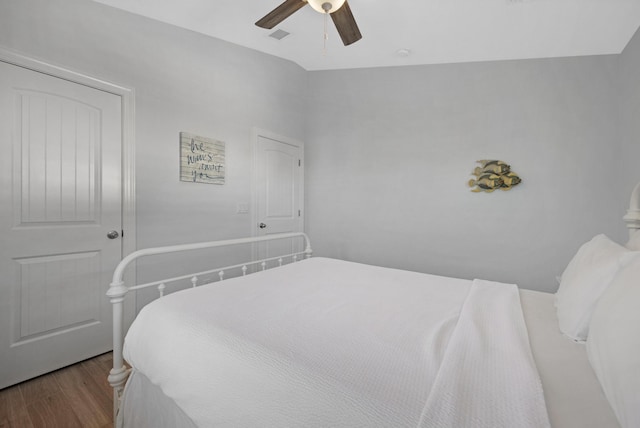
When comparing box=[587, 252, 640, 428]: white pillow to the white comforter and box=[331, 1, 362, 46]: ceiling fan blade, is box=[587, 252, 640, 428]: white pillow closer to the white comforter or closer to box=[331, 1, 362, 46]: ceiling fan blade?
the white comforter

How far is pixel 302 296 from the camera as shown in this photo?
1355 millimetres

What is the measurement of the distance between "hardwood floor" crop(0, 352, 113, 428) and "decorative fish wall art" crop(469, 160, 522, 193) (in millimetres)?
3267

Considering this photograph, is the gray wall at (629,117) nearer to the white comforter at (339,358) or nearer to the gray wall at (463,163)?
the gray wall at (463,163)

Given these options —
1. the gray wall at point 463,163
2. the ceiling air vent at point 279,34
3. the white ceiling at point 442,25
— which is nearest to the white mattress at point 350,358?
the gray wall at point 463,163

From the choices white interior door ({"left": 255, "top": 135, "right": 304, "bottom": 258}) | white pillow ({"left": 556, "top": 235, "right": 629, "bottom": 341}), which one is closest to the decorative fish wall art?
white pillow ({"left": 556, "top": 235, "right": 629, "bottom": 341})

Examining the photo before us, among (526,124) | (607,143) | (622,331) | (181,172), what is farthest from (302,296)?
(607,143)

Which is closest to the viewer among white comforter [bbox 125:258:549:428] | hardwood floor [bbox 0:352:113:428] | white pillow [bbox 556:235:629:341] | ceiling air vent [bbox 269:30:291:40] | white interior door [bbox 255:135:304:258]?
white comforter [bbox 125:258:549:428]

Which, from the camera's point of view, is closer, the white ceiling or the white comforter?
the white comforter

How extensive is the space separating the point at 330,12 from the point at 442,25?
1136 mm

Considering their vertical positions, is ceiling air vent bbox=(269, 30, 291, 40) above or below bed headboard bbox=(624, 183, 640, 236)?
above

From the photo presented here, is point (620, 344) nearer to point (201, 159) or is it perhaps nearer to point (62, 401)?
point (62, 401)

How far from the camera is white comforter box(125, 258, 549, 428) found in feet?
2.10

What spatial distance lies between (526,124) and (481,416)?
294 centimetres

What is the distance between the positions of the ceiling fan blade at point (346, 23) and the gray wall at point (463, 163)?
4.45 feet
